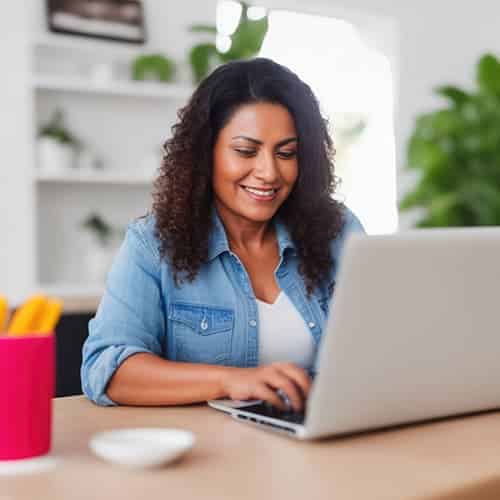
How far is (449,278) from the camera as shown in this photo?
91cm

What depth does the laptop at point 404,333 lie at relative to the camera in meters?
0.85

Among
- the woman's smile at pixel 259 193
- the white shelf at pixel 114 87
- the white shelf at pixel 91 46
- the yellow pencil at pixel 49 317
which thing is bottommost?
the yellow pencil at pixel 49 317

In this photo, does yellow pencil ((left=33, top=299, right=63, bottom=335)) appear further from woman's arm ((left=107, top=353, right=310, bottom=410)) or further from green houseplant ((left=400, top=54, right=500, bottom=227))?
green houseplant ((left=400, top=54, right=500, bottom=227))


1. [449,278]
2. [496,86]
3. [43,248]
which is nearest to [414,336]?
[449,278]

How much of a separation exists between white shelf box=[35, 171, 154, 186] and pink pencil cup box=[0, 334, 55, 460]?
2843mm

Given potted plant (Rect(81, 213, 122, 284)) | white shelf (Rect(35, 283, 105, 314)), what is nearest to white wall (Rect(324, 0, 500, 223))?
potted plant (Rect(81, 213, 122, 284))

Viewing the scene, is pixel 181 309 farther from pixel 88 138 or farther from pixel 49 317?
pixel 88 138

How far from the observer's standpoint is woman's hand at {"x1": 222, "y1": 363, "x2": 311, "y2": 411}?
1.02 meters

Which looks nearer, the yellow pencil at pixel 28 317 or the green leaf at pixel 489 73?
the yellow pencil at pixel 28 317

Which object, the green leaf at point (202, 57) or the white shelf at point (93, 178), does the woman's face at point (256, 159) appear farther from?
the green leaf at point (202, 57)

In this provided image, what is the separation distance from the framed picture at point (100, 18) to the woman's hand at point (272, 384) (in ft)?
9.68

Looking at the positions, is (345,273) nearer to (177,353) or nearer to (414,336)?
(414,336)

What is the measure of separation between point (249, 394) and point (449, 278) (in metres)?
0.33

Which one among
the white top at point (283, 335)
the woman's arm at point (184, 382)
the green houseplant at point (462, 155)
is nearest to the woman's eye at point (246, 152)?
the white top at point (283, 335)
